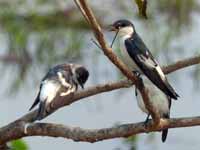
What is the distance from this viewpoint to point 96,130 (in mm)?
1701

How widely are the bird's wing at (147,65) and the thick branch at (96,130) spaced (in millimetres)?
47

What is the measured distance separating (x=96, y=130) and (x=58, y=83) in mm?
324

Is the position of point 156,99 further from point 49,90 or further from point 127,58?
point 49,90

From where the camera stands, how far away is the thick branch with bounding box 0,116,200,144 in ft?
5.34

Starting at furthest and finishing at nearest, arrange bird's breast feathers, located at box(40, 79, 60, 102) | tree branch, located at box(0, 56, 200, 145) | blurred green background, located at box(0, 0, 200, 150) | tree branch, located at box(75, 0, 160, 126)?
blurred green background, located at box(0, 0, 200, 150), bird's breast feathers, located at box(40, 79, 60, 102), tree branch, located at box(0, 56, 200, 145), tree branch, located at box(75, 0, 160, 126)

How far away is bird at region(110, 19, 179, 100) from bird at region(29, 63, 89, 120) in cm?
26

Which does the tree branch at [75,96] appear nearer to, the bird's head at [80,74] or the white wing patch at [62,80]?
Answer: the white wing patch at [62,80]

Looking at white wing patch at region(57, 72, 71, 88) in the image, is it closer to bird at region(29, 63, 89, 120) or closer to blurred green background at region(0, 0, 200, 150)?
bird at region(29, 63, 89, 120)

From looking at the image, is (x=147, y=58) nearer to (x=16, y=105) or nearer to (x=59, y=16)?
(x=16, y=105)

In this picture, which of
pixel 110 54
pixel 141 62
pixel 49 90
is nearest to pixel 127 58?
pixel 141 62

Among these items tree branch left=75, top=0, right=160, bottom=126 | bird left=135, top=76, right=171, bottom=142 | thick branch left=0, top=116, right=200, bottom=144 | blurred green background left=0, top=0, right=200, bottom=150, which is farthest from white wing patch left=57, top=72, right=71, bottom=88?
blurred green background left=0, top=0, right=200, bottom=150

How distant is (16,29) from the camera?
415cm

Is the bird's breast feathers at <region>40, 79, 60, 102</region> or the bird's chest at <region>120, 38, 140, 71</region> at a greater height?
the bird's chest at <region>120, 38, 140, 71</region>

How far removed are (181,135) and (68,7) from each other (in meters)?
1.15
